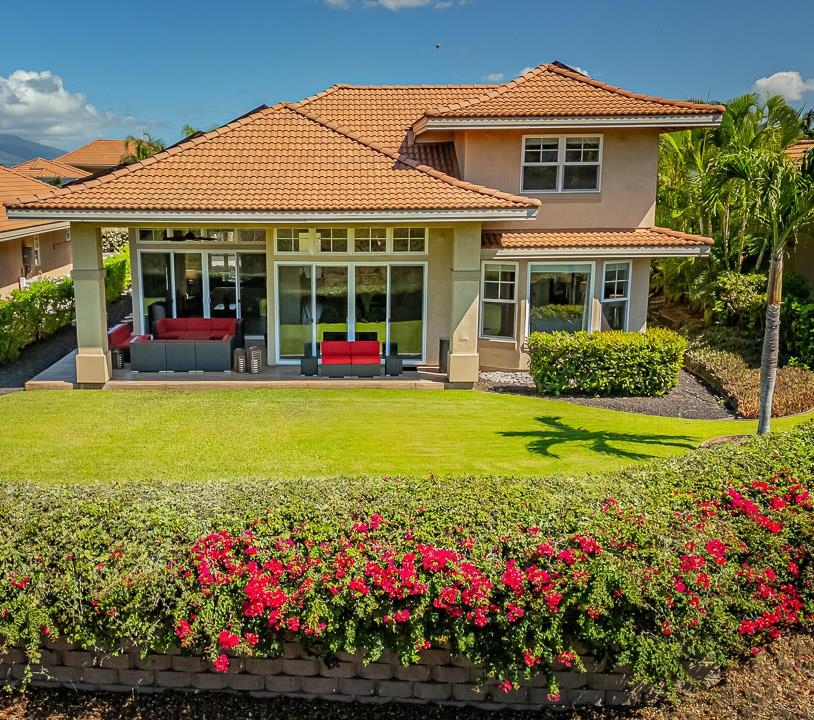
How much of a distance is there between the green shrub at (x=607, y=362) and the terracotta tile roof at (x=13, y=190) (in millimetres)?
19044

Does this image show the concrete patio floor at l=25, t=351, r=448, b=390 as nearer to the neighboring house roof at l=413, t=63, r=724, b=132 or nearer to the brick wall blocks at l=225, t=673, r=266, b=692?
the neighboring house roof at l=413, t=63, r=724, b=132

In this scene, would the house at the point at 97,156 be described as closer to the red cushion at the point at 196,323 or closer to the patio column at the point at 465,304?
the red cushion at the point at 196,323

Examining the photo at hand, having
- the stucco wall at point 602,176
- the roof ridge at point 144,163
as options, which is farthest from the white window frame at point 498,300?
A: the roof ridge at point 144,163

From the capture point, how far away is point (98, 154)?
7675 cm

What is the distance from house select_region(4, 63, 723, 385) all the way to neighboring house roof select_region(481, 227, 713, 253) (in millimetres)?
48

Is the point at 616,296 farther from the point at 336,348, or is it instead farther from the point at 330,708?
the point at 330,708

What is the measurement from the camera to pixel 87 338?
52.5ft

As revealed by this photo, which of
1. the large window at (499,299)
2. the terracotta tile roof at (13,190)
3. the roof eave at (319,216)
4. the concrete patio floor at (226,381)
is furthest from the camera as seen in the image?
the terracotta tile roof at (13,190)

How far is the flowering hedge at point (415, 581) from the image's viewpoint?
586cm

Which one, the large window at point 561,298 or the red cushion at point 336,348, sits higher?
the large window at point 561,298

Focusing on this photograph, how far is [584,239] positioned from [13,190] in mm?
24416

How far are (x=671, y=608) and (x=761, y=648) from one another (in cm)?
132

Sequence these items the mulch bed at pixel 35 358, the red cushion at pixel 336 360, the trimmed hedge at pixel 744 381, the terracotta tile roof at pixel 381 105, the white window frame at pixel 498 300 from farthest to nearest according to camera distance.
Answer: the terracotta tile roof at pixel 381 105, the white window frame at pixel 498 300, the mulch bed at pixel 35 358, the red cushion at pixel 336 360, the trimmed hedge at pixel 744 381

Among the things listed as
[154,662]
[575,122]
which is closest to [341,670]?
[154,662]
